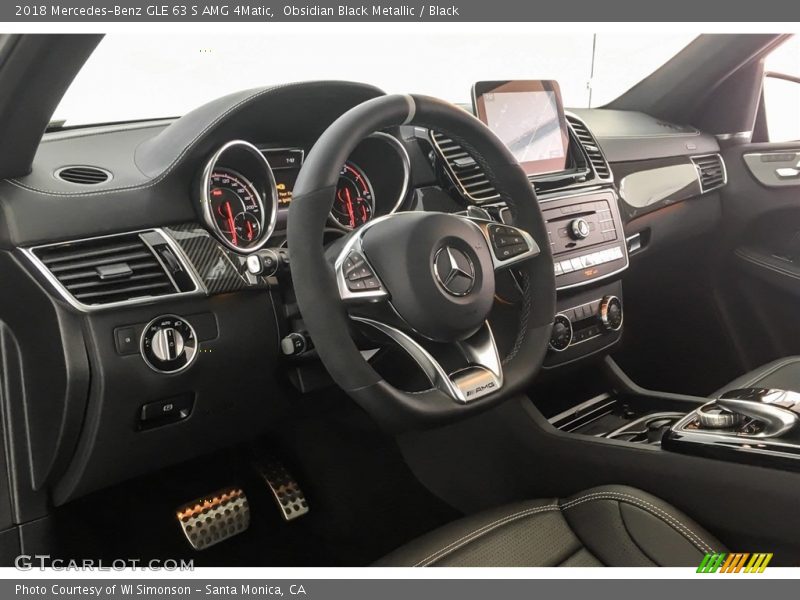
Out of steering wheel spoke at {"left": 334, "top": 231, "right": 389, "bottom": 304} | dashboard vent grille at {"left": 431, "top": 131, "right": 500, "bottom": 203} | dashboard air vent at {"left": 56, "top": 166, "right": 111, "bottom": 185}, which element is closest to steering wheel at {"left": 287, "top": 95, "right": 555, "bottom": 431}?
steering wheel spoke at {"left": 334, "top": 231, "right": 389, "bottom": 304}

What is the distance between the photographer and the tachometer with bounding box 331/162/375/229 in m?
1.59

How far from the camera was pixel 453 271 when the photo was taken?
3.95ft

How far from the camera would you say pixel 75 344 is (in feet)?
4.17

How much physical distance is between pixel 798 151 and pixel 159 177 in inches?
81.3

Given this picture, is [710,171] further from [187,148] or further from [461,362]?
[187,148]

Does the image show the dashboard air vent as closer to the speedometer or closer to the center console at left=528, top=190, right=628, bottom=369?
the speedometer

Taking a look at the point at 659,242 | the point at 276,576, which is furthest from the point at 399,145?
the point at 659,242

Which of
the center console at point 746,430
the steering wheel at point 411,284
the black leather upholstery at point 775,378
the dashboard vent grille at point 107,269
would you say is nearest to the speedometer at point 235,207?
the dashboard vent grille at point 107,269

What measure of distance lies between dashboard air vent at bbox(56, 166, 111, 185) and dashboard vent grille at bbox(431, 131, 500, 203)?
69 cm

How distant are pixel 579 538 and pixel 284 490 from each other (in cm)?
72

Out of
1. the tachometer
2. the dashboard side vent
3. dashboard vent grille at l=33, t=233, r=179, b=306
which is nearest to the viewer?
dashboard vent grille at l=33, t=233, r=179, b=306

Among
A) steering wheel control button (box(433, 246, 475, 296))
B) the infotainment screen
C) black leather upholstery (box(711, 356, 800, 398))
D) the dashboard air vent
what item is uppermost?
the infotainment screen

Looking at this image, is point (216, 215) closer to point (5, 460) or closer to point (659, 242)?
point (5, 460)

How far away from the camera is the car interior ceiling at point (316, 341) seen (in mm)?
1188
